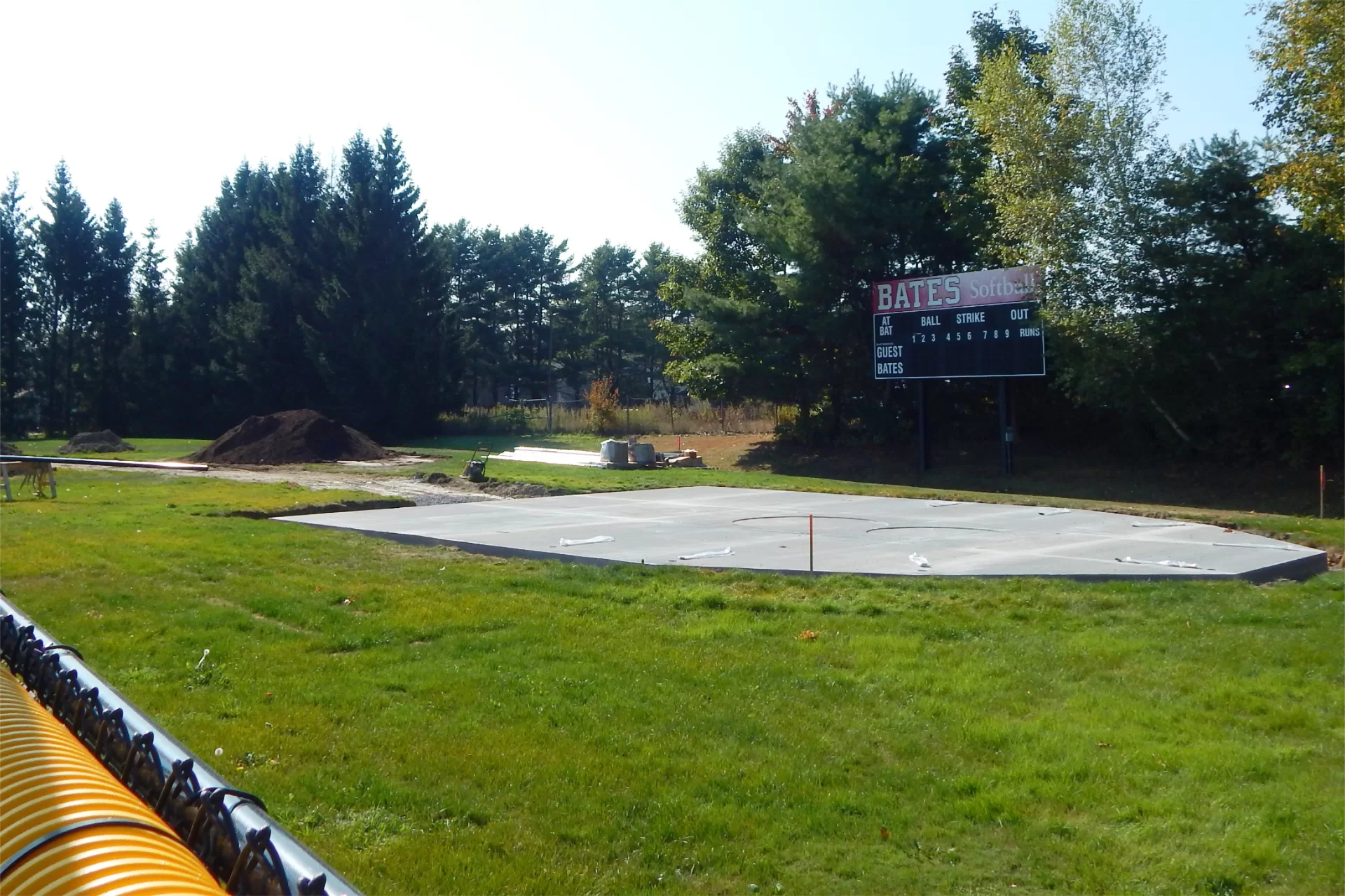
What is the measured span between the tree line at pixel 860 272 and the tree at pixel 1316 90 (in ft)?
0.20

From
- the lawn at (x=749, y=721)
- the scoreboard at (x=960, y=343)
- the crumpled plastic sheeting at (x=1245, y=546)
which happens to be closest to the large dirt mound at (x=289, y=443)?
the scoreboard at (x=960, y=343)

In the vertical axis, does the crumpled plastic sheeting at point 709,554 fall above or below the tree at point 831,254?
below

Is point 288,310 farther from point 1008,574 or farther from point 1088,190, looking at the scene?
point 1008,574

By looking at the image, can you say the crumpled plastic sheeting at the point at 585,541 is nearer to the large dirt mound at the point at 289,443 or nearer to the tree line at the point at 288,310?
the large dirt mound at the point at 289,443

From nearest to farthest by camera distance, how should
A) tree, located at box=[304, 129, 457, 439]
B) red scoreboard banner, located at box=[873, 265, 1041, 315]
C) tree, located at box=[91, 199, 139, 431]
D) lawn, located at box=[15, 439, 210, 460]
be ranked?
red scoreboard banner, located at box=[873, 265, 1041, 315], lawn, located at box=[15, 439, 210, 460], tree, located at box=[304, 129, 457, 439], tree, located at box=[91, 199, 139, 431]

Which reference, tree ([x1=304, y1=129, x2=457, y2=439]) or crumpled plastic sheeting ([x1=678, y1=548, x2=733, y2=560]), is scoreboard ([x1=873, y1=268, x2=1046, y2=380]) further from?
tree ([x1=304, y1=129, x2=457, y2=439])

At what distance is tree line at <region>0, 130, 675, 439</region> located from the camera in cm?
5091

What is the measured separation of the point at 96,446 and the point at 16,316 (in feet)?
84.0

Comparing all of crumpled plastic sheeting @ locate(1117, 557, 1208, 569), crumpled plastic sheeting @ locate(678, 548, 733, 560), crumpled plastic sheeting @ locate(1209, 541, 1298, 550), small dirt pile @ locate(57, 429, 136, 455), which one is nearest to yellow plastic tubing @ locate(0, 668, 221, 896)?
crumpled plastic sheeting @ locate(678, 548, 733, 560)

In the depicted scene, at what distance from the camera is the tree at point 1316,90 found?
1619 cm

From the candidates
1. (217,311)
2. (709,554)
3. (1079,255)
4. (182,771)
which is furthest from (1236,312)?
(217,311)

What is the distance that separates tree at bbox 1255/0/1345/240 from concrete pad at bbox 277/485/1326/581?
6115 mm

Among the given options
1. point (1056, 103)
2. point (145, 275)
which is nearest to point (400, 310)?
point (145, 275)

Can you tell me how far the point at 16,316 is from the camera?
58188 millimetres
